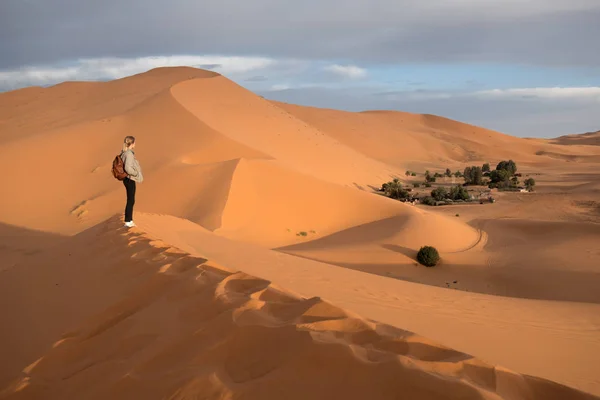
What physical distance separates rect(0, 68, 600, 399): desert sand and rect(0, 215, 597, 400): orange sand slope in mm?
16

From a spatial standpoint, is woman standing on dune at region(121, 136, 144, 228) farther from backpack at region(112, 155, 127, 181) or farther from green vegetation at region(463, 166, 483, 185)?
green vegetation at region(463, 166, 483, 185)

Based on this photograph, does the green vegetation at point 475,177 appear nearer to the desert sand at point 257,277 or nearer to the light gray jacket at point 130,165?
the desert sand at point 257,277

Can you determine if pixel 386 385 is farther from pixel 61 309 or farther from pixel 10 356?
pixel 61 309

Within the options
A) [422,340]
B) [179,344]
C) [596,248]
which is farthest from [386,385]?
[596,248]

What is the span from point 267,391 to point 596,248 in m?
15.0

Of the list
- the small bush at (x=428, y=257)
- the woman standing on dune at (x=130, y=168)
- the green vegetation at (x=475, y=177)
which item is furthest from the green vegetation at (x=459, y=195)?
the woman standing on dune at (x=130, y=168)

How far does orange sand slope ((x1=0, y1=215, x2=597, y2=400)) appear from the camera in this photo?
2.60 m

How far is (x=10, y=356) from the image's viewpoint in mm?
4344

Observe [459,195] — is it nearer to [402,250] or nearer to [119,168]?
[402,250]

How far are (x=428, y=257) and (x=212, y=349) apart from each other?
11.6 meters

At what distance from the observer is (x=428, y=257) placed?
1402 centimetres

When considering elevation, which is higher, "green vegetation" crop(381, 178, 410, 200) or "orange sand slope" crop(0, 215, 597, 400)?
"orange sand slope" crop(0, 215, 597, 400)

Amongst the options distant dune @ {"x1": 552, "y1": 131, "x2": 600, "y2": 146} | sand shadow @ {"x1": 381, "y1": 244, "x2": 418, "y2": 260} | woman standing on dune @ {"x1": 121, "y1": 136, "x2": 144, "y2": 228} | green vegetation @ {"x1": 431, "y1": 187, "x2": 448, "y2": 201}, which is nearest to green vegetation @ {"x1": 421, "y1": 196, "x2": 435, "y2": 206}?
green vegetation @ {"x1": 431, "y1": 187, "x2": 448, "y2": 201}

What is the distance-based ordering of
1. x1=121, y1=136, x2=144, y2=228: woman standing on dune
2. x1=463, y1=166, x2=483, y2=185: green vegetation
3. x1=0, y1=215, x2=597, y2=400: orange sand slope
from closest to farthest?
x1=0, y1=215, x2=597, y2=400: orange sand slope
x1=121, y1=136, x2=144, y2=228: woman standing on dune
x1=463, y1=166, x2=483, y2=185: green vegetation
